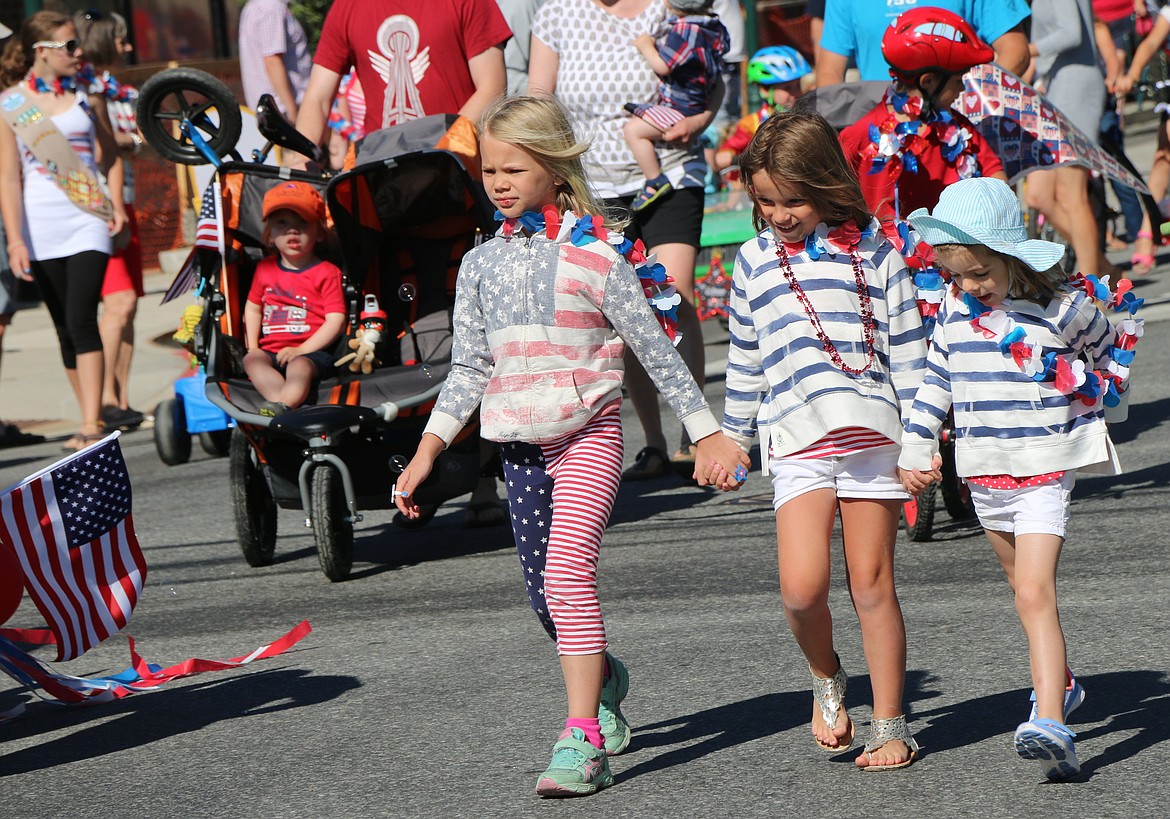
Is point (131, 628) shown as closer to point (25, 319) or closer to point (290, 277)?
point (290, 277)

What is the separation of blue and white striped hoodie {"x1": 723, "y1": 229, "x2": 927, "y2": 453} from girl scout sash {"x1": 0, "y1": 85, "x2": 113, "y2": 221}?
22.0 feet

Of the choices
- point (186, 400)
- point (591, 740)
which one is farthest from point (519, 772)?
point (186, 400)

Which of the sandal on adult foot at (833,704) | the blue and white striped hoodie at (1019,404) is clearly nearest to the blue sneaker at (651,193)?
the blue and white striped hoodie at (1019,404)

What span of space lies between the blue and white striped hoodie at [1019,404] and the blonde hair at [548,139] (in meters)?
0.95

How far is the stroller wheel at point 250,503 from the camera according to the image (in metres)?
6.91

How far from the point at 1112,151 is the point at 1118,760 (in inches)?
290

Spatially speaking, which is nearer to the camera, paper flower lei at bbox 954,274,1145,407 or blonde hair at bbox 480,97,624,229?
paper flower lei at bbox 954,274,1145,407

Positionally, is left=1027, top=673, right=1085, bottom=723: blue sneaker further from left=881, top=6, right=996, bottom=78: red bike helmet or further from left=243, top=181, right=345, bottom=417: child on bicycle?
left=243, top=181, right=345, bottom=417: child on bicycle

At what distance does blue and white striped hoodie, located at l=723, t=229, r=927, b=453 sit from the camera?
13.6ft

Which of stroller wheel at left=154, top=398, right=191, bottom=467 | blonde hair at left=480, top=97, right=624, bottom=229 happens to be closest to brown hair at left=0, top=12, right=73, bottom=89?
stroller wheel at left=154, top=398, right=191, bottom=467

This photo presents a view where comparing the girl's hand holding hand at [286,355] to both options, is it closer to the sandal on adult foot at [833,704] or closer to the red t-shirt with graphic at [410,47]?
the red t-shirt with graphic at [410,47]

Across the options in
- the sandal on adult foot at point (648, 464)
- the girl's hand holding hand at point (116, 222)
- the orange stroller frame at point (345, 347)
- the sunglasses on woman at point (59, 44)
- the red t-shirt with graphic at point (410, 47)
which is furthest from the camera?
the girl's hand holding hand at point (116, 222)

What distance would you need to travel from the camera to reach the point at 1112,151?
1077 cm

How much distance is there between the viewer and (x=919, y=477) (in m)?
4.01
